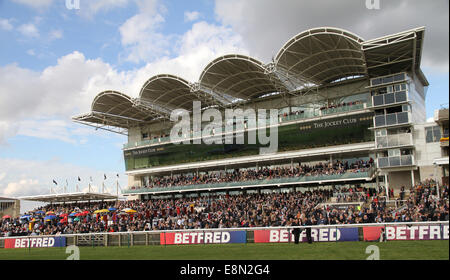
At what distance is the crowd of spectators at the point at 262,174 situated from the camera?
33.0 metres

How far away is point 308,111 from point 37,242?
79.5ft

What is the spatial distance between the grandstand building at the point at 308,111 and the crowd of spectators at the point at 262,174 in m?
0.36

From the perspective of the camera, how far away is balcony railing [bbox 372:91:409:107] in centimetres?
3125

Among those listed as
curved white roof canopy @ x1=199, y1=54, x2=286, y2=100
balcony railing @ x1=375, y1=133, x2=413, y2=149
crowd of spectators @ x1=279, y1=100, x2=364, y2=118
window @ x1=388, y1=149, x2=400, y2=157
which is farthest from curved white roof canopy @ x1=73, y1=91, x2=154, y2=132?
window @ x1=388, y1=149, x2=400, y2=157

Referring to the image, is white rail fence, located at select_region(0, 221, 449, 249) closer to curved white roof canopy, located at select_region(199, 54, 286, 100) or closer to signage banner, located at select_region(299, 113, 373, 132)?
curved white roof canopy, located at select_region(199, 54, 286, 100)

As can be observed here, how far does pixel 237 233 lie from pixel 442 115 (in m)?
14.2

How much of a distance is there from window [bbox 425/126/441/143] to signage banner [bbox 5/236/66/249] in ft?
85.7

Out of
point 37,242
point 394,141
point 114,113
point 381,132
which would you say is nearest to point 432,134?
point 394,141

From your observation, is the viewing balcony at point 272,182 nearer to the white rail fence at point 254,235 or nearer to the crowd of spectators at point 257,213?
the crowd of spectators at point 257,213

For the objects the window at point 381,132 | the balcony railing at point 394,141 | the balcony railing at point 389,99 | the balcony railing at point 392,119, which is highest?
the balcony railing at point 389,99

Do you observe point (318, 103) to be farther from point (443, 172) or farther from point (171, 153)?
point (171, 153)

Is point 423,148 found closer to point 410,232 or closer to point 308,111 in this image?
point 308,111

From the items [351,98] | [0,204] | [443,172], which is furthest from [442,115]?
[0,204]

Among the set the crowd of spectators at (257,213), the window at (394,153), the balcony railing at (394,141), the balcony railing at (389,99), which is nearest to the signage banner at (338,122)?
the balcony railing at (389,99)
